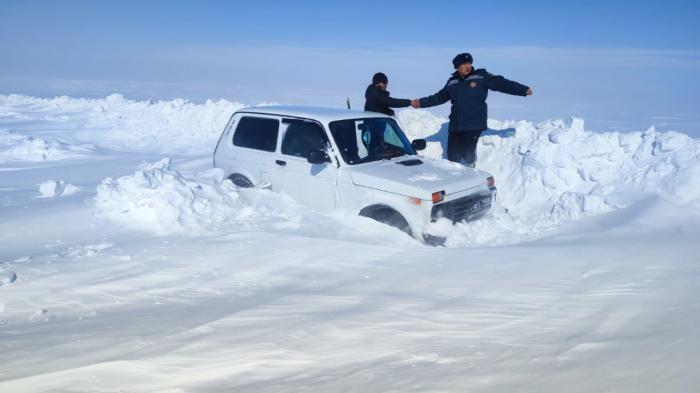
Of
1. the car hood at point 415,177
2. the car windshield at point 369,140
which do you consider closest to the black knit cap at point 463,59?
the car windshield at point 369,140

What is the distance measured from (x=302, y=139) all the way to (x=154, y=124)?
15.0 metres

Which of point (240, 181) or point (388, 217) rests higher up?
point (240, 181)

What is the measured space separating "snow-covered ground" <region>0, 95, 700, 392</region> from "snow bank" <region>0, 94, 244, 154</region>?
27.5 ft

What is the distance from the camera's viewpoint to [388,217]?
618 centimetres

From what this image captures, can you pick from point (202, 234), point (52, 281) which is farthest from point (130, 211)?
point (52, 281)

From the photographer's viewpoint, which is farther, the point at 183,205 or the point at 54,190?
the point at 54,190

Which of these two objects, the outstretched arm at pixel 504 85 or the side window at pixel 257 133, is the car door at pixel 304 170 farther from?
the outstretched arm at pixel 504 85

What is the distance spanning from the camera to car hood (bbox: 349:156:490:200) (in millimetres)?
5922

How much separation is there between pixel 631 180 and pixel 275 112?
5.59 meters

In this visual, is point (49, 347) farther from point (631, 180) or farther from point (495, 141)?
point (495, 141)

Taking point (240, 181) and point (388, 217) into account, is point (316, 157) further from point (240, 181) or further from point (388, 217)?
point (240, 181)

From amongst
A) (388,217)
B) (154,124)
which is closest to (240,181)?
(388,217)

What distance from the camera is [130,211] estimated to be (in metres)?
6.32

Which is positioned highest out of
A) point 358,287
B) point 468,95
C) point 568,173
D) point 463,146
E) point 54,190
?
point 468,95
